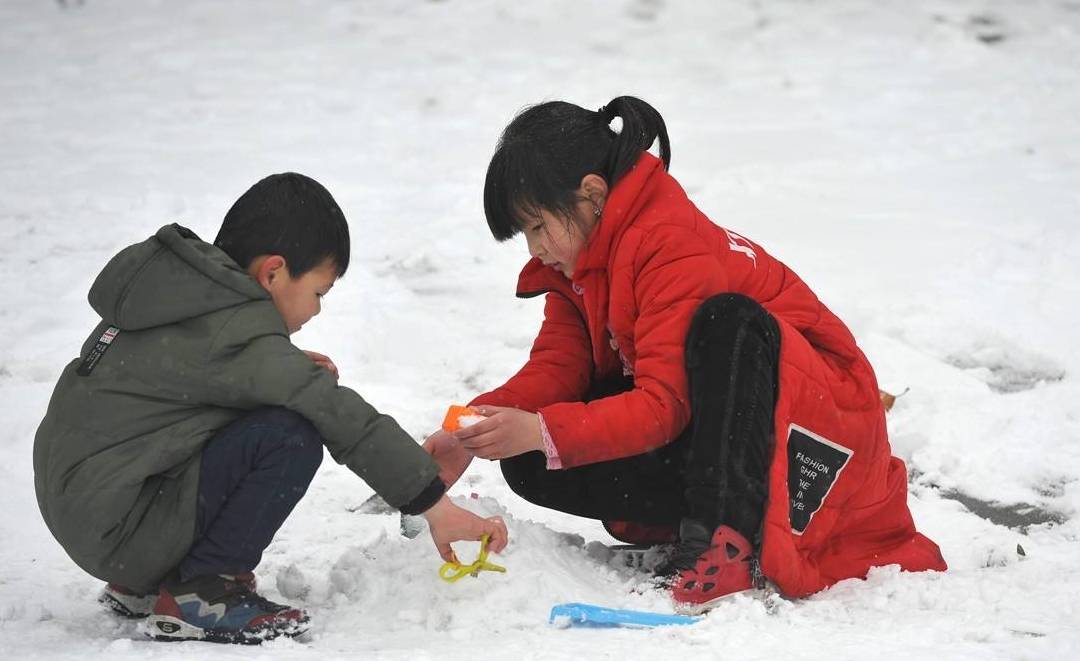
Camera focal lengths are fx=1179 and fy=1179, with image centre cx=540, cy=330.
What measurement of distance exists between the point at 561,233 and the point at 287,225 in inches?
22.9

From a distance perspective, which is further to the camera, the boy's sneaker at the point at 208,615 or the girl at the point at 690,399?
the girl at the point at 690,399

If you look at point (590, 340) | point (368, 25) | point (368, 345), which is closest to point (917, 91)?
point (368, 25)

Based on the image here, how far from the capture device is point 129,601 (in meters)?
2.21

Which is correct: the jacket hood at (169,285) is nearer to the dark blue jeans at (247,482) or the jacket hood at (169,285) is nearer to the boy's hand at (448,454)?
the dark blue jeans at (247,482)

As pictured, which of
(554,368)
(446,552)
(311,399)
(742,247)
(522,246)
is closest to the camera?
(311,399)

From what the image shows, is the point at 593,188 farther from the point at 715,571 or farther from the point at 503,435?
the point at 715,571

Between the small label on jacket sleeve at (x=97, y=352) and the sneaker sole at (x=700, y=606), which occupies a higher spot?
the small label on jacket sleeve at (x=97, y=352)

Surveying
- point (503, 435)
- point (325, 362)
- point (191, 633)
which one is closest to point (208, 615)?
point (191, 633)

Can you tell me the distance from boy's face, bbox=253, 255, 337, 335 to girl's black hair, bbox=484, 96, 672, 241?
0.39 m

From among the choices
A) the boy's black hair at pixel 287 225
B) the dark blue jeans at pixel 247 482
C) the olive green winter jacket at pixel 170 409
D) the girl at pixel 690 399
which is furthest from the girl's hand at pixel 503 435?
the boy's black hair at pixel 287 225

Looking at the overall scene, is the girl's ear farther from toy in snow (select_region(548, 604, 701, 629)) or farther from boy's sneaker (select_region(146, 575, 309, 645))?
boy's sneaker (select_region(146, 575, 309, 645))

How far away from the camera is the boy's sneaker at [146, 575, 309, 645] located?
82.4 inches

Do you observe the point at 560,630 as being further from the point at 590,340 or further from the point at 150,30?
the point at 150,30

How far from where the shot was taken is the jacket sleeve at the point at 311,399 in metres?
2.02
